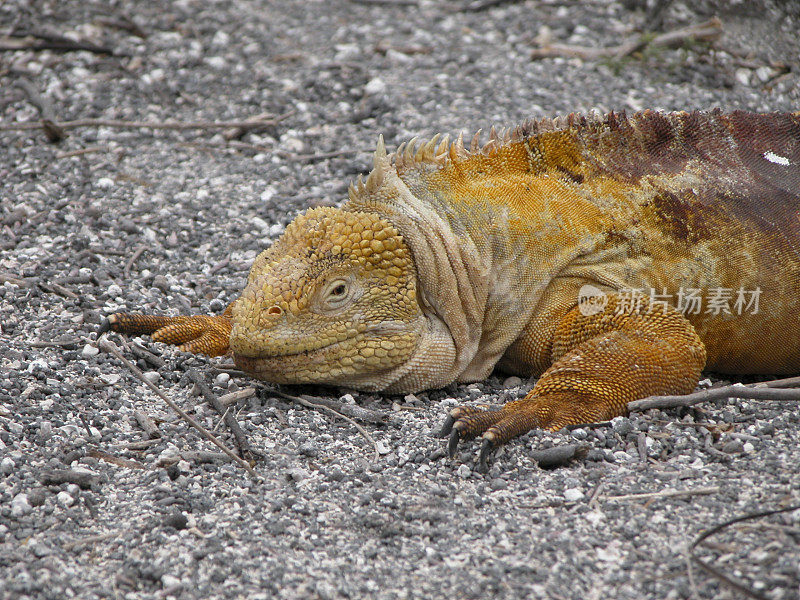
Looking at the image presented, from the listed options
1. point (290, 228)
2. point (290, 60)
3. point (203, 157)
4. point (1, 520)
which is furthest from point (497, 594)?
point (290, 60)

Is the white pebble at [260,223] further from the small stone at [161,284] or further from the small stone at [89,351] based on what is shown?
the small stone at [89,351]

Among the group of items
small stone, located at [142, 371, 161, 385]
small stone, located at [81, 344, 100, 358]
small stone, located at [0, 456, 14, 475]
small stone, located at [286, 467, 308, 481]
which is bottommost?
small stone, located at [142, 371, 161, 385]

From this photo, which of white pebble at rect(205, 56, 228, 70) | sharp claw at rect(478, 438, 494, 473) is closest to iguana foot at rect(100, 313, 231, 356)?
sharp claw at rect(478, 438, 494, 473)

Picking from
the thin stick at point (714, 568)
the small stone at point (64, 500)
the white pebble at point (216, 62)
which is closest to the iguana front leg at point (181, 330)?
the small stone at point (64, 500)

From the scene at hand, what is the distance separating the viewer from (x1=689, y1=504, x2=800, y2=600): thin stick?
3119 mm

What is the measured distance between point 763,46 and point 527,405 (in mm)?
5981

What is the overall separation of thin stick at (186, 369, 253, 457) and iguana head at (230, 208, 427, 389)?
0.26m

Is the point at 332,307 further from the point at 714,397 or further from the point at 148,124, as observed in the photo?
the point at 148,124

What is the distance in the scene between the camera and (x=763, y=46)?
28.6 ft

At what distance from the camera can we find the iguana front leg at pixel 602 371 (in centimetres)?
→ 440

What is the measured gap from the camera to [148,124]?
25.8ft

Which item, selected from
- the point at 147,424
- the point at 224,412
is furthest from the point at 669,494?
the point at 147,424

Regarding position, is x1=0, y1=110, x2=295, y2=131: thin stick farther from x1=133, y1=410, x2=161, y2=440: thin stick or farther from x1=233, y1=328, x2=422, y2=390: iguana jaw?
x1=133, y1=410, x2=161, y2=440: thin stick

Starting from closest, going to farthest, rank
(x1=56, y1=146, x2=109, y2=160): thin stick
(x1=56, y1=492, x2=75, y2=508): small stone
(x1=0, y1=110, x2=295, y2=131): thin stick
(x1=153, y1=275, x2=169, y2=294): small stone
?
1. (x1=56, y1=492, x2=75, y2=508): small stone
2. (x1=153, y1=275, x2=169, y2=294): small stone
3. (x1=56, y1=146, x2=109, y2=160): thin stick
4. (x1=0, y1=110, x2=295, y2=131): thin stick
